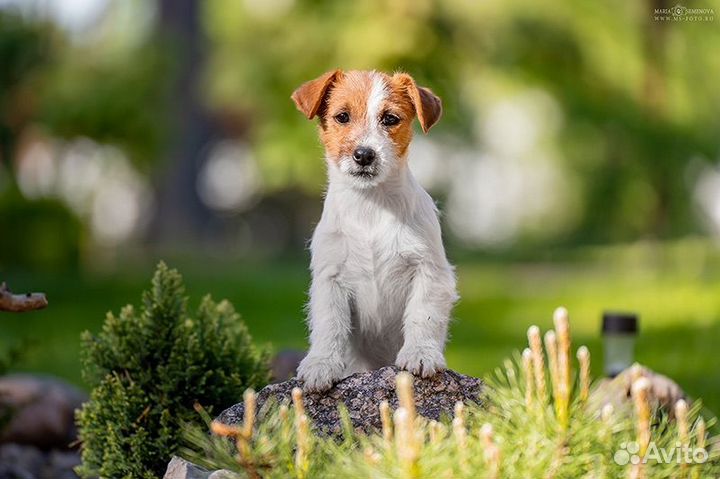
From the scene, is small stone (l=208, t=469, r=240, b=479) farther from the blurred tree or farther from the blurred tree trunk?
the blurred tree trunk

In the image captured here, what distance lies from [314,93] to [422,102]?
40 centimetres

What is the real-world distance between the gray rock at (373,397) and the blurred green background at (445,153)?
5.13m

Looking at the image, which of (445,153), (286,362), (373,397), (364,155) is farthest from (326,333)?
(445,153)

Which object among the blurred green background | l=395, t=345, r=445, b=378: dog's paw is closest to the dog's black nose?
l=395, t=345, r=445, b=378: dog's paw

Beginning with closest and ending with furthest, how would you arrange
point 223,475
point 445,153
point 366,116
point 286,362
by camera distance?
1. point 223,475
2. point 366,116
3. point 286,362
4. point 445,153

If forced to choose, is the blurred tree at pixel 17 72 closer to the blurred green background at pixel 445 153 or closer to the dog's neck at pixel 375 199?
the blurred green background at pixel 445 153

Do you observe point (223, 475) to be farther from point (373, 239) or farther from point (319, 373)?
point (373, 239)

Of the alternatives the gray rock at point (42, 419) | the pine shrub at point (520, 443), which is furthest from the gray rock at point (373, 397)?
the gray rock at point (42, 419)

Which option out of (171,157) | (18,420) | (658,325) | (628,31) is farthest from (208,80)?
(18,420)

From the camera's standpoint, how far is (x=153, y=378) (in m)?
4.48

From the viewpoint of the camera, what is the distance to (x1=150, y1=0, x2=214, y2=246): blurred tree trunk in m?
20.2

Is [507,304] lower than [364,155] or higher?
higher

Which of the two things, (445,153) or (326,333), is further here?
(445,153)

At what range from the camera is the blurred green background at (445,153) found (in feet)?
41.6
